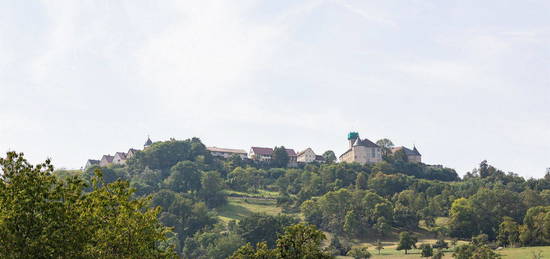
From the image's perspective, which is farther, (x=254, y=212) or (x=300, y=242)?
(x=254, y=212)

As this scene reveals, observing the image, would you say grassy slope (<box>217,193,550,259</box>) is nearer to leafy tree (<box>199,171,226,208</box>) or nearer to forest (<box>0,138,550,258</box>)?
forest (<box>0,138,550,258</box>)

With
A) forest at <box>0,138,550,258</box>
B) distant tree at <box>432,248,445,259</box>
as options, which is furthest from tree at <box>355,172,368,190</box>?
distant tree at <box>432,248,445,259</box>

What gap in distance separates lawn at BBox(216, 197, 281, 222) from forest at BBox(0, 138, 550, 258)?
771 mm

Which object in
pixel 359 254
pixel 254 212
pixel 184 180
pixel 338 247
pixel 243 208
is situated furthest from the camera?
pixel 184 180

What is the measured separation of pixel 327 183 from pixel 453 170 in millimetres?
49286

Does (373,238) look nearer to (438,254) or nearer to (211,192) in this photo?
(438,254)

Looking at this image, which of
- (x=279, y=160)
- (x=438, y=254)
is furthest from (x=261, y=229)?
(x=279, y=160)

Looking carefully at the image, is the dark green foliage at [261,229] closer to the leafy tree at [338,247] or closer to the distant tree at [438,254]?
the leafy tree at [338,247]

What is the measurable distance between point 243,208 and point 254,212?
7512 millimetres

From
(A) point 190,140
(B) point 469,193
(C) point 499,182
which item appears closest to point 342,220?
(B) point 469,193

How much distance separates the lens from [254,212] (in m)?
142

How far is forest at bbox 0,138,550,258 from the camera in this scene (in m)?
27.6

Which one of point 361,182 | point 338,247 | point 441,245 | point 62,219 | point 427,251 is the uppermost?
point 361,182

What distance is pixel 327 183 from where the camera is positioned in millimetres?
164875
